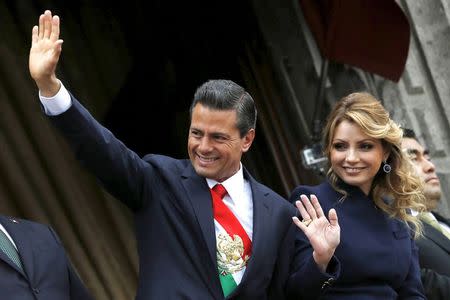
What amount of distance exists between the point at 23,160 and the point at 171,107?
1.03 m

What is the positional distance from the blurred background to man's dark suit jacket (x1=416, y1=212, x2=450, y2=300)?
1121 mm

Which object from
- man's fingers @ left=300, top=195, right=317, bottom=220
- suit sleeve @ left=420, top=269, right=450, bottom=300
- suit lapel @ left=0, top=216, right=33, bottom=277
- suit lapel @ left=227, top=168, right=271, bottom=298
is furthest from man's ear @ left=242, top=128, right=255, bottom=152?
suit sleeve @ left=420, top=269, right=450, bottom=300

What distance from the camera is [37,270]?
8.07 ft

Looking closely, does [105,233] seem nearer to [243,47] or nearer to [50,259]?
[243,47]

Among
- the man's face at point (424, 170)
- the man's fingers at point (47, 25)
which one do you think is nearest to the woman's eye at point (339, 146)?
the man's face at point (424, 170)

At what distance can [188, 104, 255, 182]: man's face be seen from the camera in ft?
8.33

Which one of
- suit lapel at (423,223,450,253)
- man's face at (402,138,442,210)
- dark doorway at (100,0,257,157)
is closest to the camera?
suit lapel at (423,223,450,253)

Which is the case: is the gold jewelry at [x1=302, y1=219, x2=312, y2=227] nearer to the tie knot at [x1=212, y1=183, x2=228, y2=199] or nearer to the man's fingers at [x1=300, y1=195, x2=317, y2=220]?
the man's fingers at [x1=300, y1=195, x2=317, y2=220]

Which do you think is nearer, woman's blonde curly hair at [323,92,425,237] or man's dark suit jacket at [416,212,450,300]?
woman's blonde curly hair at [323,92,425,237]

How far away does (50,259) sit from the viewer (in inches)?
99.5

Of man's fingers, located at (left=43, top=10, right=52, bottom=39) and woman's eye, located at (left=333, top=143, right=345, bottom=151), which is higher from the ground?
man's fingers, located at (left=43, top=10, right=52, bottom=39)

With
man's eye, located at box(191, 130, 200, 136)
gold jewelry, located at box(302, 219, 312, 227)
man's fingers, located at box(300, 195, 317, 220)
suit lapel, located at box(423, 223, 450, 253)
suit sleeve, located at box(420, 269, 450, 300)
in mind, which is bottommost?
suit sleeve, located at box(420, 269, 450, 300)

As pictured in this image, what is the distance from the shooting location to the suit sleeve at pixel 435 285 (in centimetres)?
312

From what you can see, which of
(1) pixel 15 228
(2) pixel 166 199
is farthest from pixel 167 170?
(1) pixel 15 228
